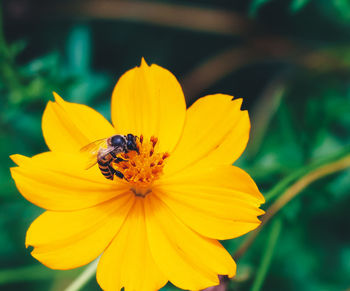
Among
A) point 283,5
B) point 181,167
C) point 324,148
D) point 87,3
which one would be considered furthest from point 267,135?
point 87,3

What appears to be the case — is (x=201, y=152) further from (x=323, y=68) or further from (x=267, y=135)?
(x=323, y=68)

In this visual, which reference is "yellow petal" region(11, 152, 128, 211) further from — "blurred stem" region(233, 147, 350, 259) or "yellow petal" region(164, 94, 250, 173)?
"blurred stem" region(233, 147, 350, 259)

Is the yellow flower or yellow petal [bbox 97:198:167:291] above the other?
the yellow flower

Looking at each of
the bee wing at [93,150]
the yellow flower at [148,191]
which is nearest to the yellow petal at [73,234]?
the yellow flower at [148,191]

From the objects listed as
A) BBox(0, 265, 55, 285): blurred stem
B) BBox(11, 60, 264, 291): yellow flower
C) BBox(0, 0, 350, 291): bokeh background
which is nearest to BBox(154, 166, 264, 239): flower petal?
BBox(11, 60, 264, 291): yellow flower

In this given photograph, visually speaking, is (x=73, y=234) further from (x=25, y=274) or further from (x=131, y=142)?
(x=25, y=274)

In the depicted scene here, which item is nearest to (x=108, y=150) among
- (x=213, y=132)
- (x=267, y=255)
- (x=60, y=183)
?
(x=60, y=183)
